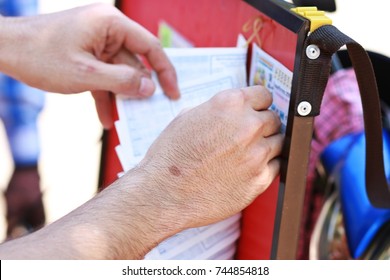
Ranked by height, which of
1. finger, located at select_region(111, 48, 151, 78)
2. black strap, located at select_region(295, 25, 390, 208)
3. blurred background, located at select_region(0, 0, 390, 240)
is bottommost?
blurred background, located at select_region(0, 0, 390, 240)

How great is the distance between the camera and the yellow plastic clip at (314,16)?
794mm

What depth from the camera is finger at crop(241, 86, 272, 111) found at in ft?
2.97

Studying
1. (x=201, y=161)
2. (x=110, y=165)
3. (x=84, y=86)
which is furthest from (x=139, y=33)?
(x=110, y=165)

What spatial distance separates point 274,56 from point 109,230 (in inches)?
15.3

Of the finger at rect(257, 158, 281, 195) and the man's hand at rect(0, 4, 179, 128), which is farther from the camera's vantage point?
the man's hand at rect(0, 4, 179, 128)

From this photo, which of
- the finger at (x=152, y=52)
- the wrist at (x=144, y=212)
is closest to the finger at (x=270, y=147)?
the wrist at (x=144, y=212)

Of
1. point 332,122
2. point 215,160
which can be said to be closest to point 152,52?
point 215,160

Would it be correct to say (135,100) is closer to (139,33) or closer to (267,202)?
(139,33)

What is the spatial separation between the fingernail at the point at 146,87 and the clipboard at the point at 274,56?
0.52 feet

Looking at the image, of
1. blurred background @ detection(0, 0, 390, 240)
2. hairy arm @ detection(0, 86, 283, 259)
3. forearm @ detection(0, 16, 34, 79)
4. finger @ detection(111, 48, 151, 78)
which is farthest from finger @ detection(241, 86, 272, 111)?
blurred background @ detection(0, 0, 390, 240)

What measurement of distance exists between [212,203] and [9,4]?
1137mm

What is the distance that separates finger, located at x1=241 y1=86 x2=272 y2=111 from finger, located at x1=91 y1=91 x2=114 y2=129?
18.6 inches

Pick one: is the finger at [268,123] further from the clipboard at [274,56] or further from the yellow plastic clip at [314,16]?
the yellow plastic clip at [314,16]

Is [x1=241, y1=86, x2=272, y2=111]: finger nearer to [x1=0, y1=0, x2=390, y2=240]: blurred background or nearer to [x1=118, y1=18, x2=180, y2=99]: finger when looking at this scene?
[x1=118, y1=18, x2=180, y2=99]: finger
